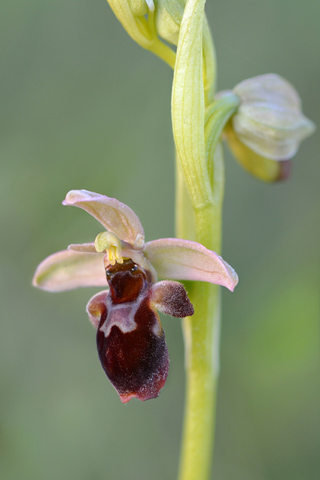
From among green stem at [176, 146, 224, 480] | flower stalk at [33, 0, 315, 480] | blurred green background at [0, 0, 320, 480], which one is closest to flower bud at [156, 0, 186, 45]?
flower stalk at [33, 0, 315, 480]

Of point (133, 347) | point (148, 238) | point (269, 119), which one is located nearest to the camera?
point (133, 347)

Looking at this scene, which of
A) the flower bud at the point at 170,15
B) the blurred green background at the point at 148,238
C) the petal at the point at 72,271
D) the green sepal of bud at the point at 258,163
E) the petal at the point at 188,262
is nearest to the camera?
the petal at the point at 188,262

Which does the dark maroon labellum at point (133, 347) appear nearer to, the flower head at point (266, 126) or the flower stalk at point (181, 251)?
the flower stalk at point (181, 251)

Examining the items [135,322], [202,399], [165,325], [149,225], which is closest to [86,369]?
[165,325]

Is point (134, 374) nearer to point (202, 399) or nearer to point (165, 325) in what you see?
point (202, 399)

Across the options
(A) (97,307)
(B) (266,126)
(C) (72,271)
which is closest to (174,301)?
(A) (97,307)

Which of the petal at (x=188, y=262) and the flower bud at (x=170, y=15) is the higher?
the flower bud at (x=170, y=15)

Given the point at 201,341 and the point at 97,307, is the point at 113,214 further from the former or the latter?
the point at 201,341

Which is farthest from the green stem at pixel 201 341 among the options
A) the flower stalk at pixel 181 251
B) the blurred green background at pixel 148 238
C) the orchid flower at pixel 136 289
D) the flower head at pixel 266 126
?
the blurred green background at pixel 148 238

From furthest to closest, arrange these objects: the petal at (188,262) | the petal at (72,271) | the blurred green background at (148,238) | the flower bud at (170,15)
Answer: the blurred green background at (148,238) < the petal at (72,271) < the flower bud at (170,15) < the petal at (188,262)
